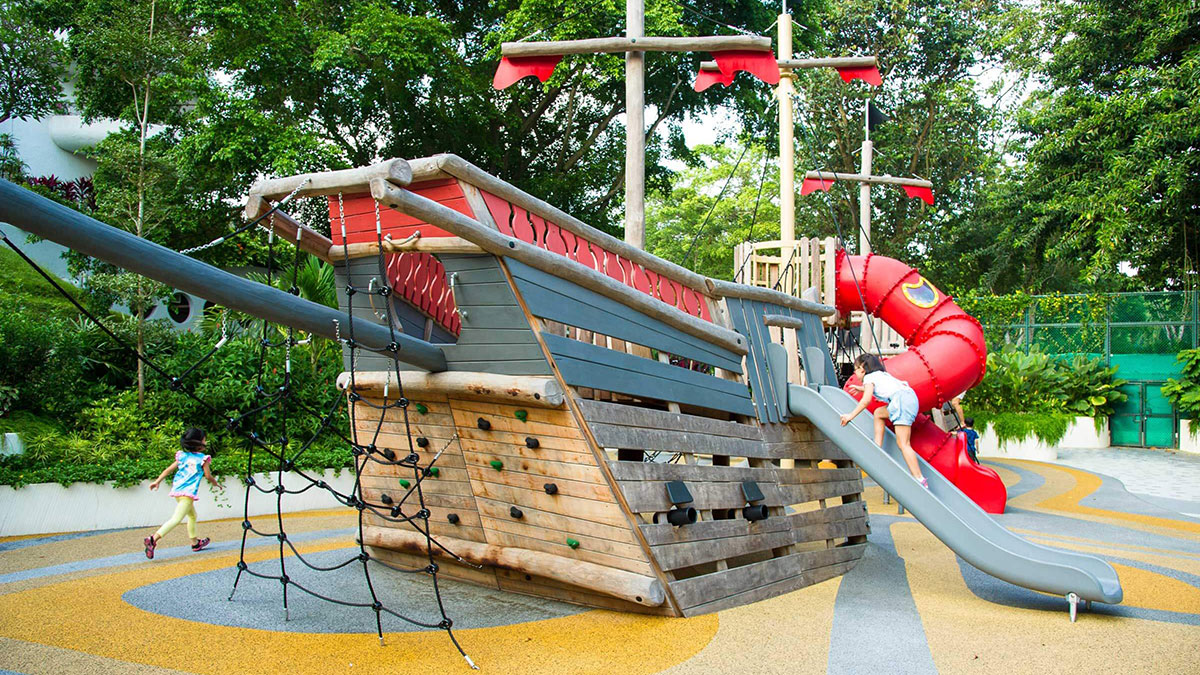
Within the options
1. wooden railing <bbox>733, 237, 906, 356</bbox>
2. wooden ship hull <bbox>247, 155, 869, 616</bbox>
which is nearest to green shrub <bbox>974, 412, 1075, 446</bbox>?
wooden railing <bbox>733, 237, 906, 356</bbox>

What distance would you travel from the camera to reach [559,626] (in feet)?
18.0

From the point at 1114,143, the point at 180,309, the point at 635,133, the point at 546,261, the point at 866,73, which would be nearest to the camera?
the point at 546,261

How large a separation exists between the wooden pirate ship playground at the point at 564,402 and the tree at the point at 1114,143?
50.5ft

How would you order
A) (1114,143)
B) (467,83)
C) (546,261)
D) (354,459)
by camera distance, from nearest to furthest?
(546,261) < (354,459) < (467,83) < (1114,143)

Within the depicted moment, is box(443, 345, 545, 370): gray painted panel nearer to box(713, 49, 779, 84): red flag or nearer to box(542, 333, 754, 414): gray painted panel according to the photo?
box(542, 333, 754, 414): gray painted panel

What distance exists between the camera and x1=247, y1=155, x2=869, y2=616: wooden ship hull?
5.26 m

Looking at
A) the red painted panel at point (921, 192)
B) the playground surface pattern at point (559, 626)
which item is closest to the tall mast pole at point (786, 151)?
the playground surface pattern at point (559, 626)

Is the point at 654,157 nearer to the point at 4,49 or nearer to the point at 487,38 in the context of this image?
the point at 487,38

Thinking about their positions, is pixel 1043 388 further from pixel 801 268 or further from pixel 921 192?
pixel 801 268

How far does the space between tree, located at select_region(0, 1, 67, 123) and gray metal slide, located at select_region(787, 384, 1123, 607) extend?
16753 mm

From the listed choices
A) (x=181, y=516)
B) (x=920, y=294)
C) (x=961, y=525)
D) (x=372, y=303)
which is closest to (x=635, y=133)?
(x=372, y=303)

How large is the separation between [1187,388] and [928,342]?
1300 cm

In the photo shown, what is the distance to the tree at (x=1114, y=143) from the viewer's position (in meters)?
18.8

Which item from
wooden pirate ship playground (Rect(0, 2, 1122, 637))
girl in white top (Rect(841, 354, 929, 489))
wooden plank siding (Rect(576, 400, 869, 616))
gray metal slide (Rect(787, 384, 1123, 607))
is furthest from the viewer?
girl in white top (Rect(841, 354, 929, 489))
